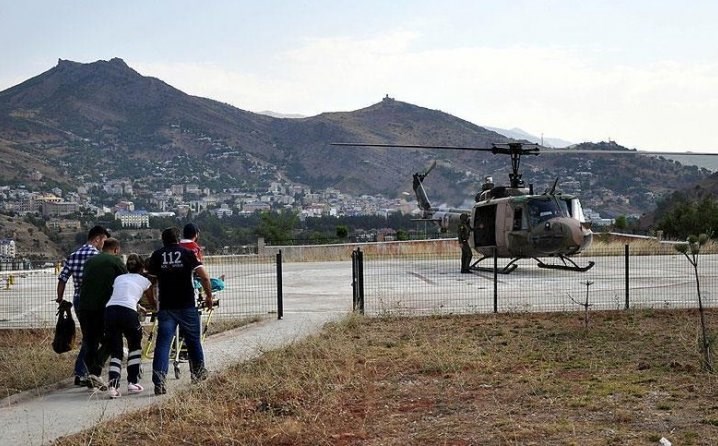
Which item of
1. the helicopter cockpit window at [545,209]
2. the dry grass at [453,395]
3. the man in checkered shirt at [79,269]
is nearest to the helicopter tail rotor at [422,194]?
the helicopter cockpit window at [545,209]

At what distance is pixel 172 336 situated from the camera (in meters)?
10.2

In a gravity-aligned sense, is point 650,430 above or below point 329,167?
below

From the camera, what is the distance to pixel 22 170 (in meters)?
126

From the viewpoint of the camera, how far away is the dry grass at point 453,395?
751 cm

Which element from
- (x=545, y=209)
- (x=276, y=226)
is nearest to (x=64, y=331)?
(x=545, y=209)

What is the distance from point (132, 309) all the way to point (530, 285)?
13.8m

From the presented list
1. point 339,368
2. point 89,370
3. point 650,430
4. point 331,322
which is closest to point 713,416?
point 650,430

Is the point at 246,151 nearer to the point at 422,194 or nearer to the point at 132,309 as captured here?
the point at 422,194

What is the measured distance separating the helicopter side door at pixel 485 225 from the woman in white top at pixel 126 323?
1756 cm

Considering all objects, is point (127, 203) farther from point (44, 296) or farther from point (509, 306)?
point (509, 306)

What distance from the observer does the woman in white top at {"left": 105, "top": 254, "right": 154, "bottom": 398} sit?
394 inches

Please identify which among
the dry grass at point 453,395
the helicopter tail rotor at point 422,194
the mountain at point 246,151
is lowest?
the dry grass at point 453,395

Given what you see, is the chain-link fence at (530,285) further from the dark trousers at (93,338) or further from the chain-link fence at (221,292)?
the dark trousers at (93,338)

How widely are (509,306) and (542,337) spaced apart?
4.15 m
